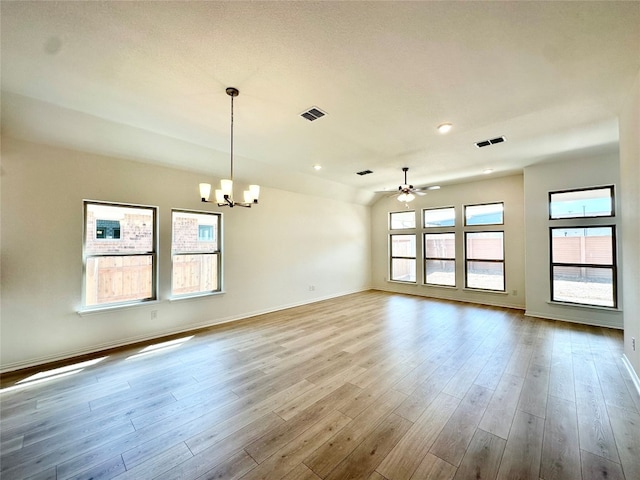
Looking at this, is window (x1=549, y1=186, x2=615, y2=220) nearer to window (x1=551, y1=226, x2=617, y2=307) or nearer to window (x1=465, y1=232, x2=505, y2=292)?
window (x1=551, y1=226, x2=617, y2=307)

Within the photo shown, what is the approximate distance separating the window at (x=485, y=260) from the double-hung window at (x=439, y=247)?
378mm

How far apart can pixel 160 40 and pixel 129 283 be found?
361cm

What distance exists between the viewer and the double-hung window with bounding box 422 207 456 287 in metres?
7.05

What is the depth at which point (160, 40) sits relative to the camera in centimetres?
198

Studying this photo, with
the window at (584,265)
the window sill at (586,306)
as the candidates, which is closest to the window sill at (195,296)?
the window sill at (586,306)

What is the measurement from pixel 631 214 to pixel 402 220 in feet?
17.8

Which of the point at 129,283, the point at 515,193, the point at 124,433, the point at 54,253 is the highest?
the point at 515,193

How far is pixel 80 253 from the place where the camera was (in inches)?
143

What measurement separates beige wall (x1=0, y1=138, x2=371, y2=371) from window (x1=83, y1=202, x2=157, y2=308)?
0.50 feet

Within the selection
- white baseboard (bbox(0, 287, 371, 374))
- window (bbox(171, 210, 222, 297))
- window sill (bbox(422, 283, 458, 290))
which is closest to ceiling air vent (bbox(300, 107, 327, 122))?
window (bbox(171, 210, 222, 297))

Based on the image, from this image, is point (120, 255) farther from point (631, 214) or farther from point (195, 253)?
point (631, 214)

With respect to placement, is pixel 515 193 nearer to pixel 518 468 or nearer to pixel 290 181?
pixel 290 181

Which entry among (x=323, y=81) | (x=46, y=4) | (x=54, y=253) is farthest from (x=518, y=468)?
(x=54, y=253)

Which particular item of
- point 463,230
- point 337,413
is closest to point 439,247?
point 463,230
